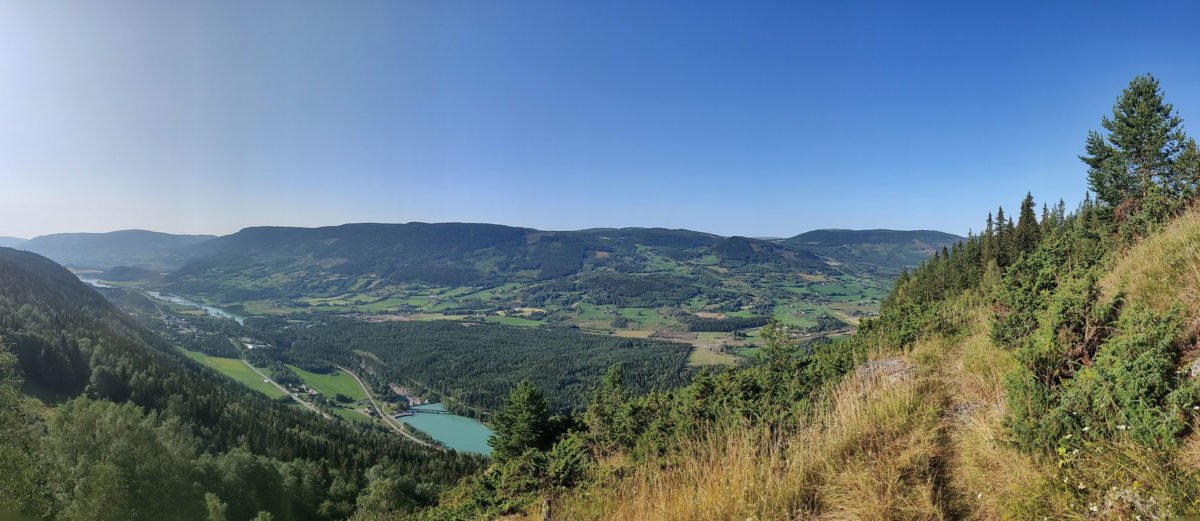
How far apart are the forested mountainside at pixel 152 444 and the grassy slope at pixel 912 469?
93.8 feet

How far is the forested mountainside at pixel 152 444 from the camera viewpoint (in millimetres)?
30691

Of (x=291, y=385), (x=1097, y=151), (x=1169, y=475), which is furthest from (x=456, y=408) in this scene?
(x=1169, y=475)

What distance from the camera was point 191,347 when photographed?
147625 mm

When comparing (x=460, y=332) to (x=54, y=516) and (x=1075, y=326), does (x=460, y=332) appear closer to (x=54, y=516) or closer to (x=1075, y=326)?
(x=54, y=516)

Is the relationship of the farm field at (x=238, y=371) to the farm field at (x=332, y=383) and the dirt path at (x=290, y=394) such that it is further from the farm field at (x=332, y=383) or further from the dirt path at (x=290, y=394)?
the farm field at (x=332, y=383)

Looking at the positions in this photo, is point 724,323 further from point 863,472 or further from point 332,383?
point 863,472

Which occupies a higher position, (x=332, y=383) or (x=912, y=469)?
(x=912, y=469)

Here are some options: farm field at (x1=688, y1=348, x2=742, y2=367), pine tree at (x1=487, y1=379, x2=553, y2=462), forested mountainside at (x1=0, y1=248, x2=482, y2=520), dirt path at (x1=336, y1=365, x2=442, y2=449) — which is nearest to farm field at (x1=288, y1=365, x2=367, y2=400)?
dirt path at (x1=336, y1=365, x2=442, y2=449)

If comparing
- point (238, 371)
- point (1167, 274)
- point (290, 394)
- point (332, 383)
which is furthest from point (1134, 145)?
point (238, 371)

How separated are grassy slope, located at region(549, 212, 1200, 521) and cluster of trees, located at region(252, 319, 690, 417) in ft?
344

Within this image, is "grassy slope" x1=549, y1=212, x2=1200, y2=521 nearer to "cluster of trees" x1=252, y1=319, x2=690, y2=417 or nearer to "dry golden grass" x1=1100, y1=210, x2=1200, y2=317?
"dry golden grass" x1=1100, y1=210, x2=1200, y2=317

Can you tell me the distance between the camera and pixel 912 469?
4.14 m

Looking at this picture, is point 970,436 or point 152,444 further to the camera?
point 152,444

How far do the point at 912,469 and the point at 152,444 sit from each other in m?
54.9
